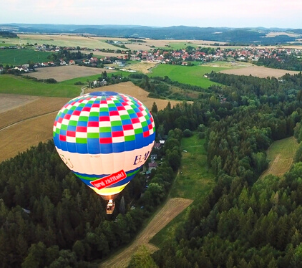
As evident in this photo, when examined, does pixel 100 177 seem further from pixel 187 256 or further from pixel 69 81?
pixel 69 81

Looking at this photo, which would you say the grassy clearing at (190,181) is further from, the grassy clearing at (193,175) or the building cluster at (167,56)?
the building cluster at (167,56)

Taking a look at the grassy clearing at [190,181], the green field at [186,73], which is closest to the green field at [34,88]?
the green field at [186,73]

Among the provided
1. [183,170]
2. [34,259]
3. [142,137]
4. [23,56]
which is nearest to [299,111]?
[183,170]

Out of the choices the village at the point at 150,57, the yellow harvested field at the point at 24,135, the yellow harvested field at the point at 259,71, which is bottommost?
the yellow harvested field at the point at 24,135

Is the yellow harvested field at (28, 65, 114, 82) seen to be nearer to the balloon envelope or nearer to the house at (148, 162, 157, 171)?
the house at (148, 162, 157, 171)

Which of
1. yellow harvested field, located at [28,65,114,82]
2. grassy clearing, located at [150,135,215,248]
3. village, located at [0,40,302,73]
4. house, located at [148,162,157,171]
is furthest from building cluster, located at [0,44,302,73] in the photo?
house, located at [148,162,157,171]

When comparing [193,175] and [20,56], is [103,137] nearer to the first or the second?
[193,175]

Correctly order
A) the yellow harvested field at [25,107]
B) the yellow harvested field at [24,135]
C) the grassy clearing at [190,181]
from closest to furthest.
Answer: the grassy clearing at [190,181]
the yellow harvested field at [24,135]
the yellow harvested field at [25,107]
